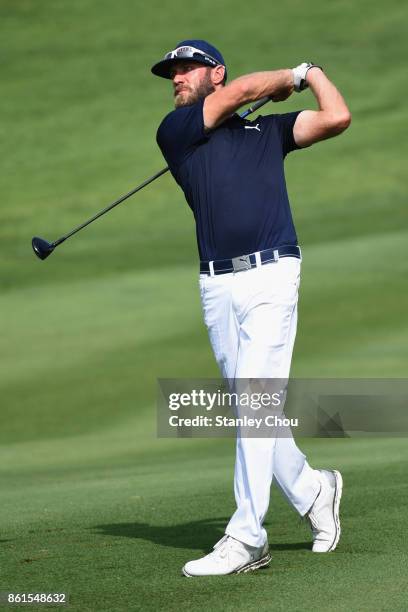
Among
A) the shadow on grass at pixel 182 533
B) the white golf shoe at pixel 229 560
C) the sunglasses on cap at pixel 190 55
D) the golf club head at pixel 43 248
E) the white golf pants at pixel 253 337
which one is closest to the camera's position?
the white golf shoe at pixel 229 560

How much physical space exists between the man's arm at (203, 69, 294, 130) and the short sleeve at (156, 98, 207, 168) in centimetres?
4

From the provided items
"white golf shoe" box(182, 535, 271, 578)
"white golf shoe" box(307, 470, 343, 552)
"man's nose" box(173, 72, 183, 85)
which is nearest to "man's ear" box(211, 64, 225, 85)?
"man's nose" box(173, 72, 183, 85)

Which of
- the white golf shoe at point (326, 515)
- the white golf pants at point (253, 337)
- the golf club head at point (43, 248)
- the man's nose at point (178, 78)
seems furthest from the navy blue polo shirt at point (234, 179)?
the golf club head at point (43, 248)

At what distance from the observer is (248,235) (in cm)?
529

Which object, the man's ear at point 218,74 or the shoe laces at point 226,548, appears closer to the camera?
the shoe laces at point 226,548

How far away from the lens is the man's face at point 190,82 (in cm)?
561

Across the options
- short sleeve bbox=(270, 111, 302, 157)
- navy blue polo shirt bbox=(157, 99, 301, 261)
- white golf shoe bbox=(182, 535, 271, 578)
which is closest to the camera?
white golf shoe bbox=(182, 535, 271, 578)

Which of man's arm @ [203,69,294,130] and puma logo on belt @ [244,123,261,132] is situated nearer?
man's arm @ [203,69,294,130]

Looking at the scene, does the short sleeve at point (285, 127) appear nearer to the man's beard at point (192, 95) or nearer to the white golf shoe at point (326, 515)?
the man's beard at point (192, 95)

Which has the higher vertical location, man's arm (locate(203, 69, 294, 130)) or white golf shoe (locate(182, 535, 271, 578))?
man's arm (locate(203, 69, 294, 130))

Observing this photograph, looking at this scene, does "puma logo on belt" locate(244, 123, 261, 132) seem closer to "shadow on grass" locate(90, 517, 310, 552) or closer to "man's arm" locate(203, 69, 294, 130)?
"man's arm" locate(203, 69, 294, 130)

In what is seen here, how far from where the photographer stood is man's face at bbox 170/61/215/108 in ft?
18.4

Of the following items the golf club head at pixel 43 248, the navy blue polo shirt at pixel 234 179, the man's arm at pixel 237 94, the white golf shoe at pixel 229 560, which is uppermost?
the man's arm at pixel 237 94

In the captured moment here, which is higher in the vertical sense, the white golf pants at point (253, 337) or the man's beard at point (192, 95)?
the man's beard at point (192, 95)
